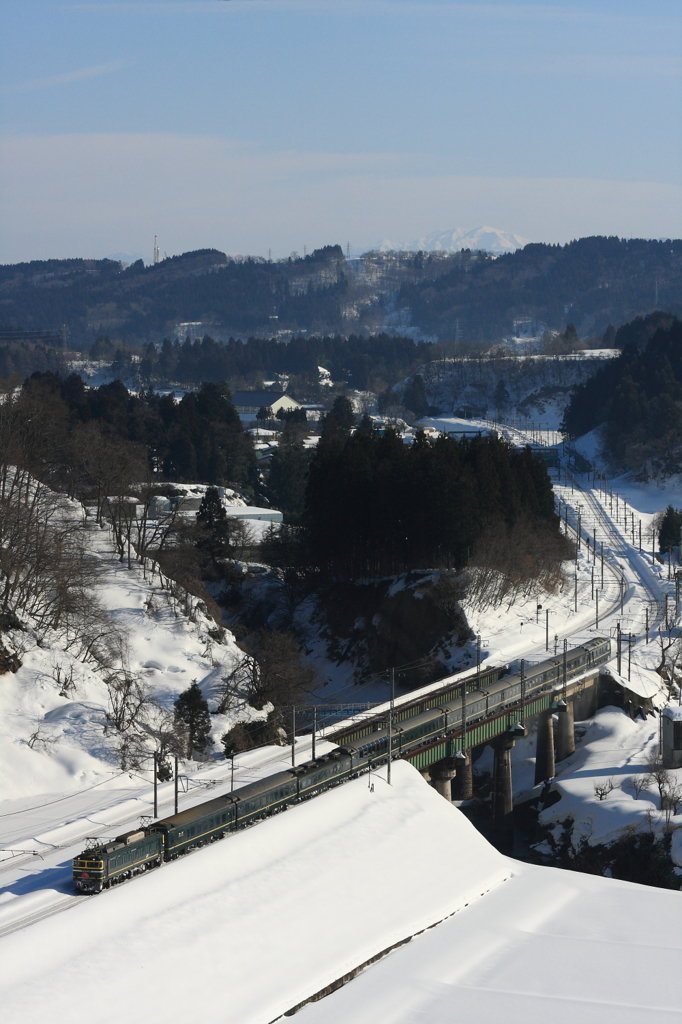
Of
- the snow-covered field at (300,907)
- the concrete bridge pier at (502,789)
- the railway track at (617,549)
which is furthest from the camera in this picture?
the railway track at (617,549)

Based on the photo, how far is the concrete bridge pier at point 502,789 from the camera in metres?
52.5

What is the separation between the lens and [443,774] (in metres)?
49.2

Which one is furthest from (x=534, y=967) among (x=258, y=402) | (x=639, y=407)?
(x=258, y=402)

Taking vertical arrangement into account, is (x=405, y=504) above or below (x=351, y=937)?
above

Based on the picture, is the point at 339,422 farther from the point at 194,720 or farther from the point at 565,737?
the point at 194,720

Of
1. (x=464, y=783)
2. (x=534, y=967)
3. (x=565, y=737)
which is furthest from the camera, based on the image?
(x=565, y=737)

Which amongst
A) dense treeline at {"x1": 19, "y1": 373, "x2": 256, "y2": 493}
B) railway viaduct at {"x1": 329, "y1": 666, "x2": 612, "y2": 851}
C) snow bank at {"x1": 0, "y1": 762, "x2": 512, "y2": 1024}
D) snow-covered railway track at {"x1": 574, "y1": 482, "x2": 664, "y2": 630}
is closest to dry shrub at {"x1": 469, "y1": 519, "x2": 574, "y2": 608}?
snow-covered railway track at {"x1": 574, "y1": 482, "x2": 664, "y2": 630}

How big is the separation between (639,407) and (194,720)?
311 ft

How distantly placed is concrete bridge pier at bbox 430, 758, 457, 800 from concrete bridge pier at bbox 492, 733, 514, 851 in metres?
4.15

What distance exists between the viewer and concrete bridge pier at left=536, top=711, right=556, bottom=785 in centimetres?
5700

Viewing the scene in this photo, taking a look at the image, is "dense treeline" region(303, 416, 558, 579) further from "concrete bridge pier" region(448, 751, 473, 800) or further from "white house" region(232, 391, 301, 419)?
"white house" region(232, 391, 301, 419)

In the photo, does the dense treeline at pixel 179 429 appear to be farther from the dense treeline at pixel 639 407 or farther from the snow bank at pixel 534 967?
the snow bank at pixel 534 967

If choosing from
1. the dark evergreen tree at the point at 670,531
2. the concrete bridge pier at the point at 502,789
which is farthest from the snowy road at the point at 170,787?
the dark evergreen tree at the point at 670,531

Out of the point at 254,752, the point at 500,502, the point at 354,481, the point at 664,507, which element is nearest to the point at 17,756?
the point at 254,752
